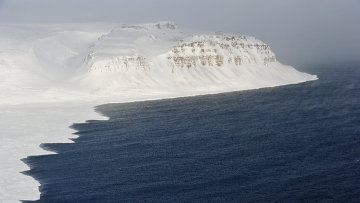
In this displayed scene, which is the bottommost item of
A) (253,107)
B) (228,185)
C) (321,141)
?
(228,185)

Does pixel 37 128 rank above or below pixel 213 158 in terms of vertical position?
above

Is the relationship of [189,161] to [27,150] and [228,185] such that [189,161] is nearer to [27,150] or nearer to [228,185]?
[228,185]

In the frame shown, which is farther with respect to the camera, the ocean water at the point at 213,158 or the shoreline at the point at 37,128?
the shoreline at the point at 37,128

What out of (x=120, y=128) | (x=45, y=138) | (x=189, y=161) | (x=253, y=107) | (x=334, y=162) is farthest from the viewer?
(x=253, y=107)

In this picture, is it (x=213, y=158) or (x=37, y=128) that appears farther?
(x=37, y=128)

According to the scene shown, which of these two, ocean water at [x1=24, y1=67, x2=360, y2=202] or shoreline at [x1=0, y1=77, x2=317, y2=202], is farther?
shoreline at [x1=0, y1=77, x2=317, y2=202]

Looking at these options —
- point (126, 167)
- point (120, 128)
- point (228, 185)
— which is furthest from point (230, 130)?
point (228, 185)

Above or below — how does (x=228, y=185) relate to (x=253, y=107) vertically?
below

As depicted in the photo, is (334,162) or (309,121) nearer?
(334,162)
